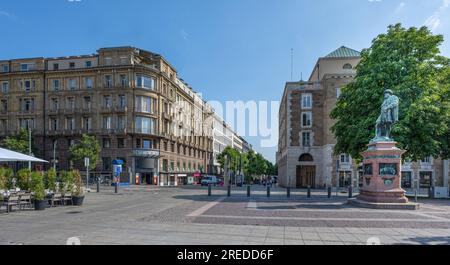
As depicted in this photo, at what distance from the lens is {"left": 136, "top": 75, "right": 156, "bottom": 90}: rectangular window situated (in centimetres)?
5388

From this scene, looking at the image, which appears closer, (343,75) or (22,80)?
(343,75)

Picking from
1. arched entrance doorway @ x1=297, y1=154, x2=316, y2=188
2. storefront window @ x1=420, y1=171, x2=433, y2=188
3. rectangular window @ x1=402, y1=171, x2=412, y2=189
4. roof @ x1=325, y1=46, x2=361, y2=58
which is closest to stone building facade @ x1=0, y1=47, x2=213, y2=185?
arched entrance doorway @ x1=297, y1=154, x2=316, y2=188

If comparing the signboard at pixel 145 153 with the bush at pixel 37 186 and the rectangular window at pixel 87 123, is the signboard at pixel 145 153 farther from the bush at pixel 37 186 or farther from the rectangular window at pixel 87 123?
the bush at pixel 37 186

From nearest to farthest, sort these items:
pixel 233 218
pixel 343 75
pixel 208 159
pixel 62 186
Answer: pixel 233 218 < pixel 62 186 < pixel 343 75 < pixel 208 159

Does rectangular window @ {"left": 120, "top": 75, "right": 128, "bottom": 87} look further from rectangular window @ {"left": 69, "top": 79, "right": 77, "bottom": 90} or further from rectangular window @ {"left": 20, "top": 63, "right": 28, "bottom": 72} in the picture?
rectangular window @ {"left": 20, "top": 63, "right": 28, "bottom": 72}

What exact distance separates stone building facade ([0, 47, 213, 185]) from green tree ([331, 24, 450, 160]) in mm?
36796

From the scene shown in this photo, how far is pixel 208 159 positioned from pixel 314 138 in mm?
48918

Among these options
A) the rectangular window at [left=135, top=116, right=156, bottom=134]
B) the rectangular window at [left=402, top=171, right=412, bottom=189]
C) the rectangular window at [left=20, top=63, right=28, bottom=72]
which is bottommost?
the rectangular window at [left=402, top=171, right=412, bottom=189]

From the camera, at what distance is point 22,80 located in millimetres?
56844

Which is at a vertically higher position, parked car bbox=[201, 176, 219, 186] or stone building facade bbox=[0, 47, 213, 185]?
stone building facade bbox=[0, 47, 213, 185]

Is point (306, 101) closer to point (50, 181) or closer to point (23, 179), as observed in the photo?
point (50, 181)
